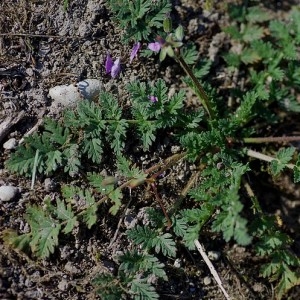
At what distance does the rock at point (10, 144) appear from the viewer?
11.2 feet

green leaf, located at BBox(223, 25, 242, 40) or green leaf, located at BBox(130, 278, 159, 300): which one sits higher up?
green leaf, located at BBox(223, 25, 242, 40)

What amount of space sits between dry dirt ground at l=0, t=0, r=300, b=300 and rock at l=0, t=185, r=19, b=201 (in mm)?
36

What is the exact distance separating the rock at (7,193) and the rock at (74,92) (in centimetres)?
64

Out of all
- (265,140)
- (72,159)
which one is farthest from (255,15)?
(72,159)

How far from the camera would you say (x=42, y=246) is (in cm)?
316

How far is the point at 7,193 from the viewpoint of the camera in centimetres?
336

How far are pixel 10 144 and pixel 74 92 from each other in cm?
56

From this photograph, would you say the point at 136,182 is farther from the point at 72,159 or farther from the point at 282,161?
the point at 282,161

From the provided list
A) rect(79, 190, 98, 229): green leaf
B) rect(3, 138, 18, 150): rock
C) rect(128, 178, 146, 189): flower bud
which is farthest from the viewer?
rect(3, 138, 18, 150): rock

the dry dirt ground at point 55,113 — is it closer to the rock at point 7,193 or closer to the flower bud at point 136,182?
the rock at point 7,193

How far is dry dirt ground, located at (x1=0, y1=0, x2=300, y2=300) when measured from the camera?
334 centimetres

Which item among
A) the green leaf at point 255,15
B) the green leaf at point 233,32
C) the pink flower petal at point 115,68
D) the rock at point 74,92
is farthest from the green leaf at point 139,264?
the green leaf at point 255,15

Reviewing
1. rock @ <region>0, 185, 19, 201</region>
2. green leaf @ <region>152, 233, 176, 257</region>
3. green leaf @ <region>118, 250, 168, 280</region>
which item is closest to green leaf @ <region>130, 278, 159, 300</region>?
green leaf @ <region>118, 250, 168, 280</region>

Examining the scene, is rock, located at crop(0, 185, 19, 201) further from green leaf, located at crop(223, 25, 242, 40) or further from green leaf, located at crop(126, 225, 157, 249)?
green leaf, located at crop(223, 25, 242, 40)
